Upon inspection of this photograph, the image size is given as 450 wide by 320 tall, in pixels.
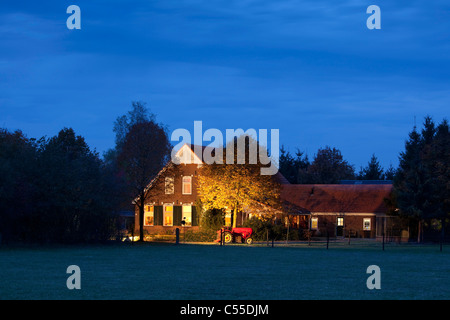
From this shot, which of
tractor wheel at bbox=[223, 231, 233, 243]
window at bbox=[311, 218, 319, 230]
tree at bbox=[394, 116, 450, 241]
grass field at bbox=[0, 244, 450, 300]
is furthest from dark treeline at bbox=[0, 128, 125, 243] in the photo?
window at bbox=[311, 218, 319, 230]

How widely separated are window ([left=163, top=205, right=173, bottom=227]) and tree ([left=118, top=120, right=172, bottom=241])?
14.3 meters

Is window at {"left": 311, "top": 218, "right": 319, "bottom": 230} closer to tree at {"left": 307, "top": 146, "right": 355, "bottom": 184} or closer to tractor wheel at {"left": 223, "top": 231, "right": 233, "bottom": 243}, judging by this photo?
tractor wheel at {"left": 223, "top": 231, "right": 233, "bottom": 243}

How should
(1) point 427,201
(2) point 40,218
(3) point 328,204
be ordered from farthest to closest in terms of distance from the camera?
(3) point 328,204
(1) point 427,201
(2) point 40,218

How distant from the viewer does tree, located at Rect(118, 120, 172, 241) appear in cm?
5238

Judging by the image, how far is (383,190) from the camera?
68875 mm

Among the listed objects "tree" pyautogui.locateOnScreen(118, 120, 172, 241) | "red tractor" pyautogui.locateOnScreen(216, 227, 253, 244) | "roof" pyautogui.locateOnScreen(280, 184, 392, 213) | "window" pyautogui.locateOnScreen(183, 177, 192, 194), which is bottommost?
"red tractor" pyautogui.locateOnScreen(216, 227, 253, 244)

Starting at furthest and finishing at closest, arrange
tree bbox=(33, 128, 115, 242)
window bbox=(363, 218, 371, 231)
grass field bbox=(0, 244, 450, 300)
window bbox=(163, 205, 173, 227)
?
1. window bbox=(163, 205, 173, 227)
2. window bbox=(363, 218, 371, 231)
3. tree bbox=(33, 128, 115, 242)
4. grass field bbox=(0, 244, 450, 300)

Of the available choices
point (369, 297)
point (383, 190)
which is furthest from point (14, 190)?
point (383, 190)

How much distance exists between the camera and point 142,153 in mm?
52469

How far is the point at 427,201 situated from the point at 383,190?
12495 millimetres

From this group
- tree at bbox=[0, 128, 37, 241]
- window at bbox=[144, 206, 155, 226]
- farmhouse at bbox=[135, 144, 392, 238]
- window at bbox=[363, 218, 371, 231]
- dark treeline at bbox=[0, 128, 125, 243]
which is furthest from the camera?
window at bbox=[144, 206, 155, 226]

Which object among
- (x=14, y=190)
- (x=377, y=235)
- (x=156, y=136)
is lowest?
(x=377, y=235)

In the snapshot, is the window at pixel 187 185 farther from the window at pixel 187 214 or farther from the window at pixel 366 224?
the window at pixel 366 224
